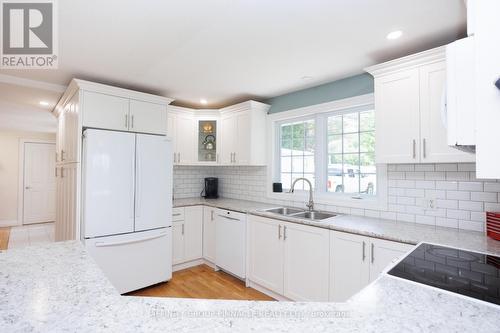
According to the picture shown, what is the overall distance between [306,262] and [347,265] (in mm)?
407

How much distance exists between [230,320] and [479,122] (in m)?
0.73

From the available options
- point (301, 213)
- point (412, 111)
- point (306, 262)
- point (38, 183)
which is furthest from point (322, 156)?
point (38, 183)

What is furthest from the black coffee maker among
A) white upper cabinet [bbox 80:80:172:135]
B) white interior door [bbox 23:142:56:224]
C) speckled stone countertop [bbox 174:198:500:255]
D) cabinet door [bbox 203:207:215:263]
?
white interior door [bbox 23:142:56:224]

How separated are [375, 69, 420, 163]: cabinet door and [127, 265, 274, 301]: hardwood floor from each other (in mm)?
1878

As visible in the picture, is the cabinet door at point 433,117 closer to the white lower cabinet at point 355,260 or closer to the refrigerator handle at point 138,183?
the white lower cabinet at point 355,260

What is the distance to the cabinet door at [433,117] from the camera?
1966mm

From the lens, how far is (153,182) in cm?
297

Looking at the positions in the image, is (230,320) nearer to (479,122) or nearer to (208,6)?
(479,122)

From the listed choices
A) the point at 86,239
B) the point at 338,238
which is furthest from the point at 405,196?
the point at 86,239

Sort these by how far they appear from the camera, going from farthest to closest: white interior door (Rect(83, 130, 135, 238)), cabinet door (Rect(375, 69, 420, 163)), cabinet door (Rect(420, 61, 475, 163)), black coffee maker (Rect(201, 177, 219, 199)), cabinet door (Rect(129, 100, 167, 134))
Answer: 1. black coffee maker (Rect(201, 177, 219, 199))
2. cabinet door (Rect(129, 100, 167, 134))
3. white interior door (Rect(83, 130, 135, 238))
4. cabinet door (Rect(375, 69, 420, 163))
5. cabinet door (Rect(420, 61, 475, 163))

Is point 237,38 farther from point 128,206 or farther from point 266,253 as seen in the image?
point 266,253

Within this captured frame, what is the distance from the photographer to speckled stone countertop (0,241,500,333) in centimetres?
69

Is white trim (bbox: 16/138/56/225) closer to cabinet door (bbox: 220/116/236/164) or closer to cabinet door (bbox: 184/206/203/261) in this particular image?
cabinet door (bbox: 184/206/203/261)

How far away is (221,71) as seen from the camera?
107 inches
